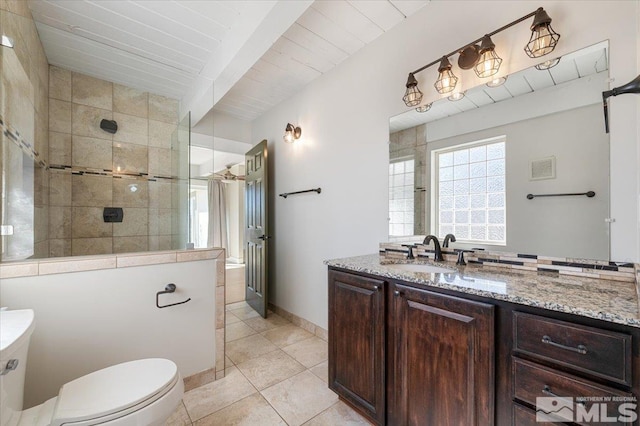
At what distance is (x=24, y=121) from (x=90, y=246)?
1.24 m

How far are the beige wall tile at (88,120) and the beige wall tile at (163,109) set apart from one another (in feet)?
1.33

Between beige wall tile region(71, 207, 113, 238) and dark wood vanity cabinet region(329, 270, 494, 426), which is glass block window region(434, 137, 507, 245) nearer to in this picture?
dark wood vanity cabinet region(329, 270, 494, 426)

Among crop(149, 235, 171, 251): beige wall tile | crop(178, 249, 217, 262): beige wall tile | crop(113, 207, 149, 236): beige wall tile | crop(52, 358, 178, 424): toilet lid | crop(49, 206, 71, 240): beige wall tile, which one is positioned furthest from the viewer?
crop(113, 207, 149, 236): beige wall tile

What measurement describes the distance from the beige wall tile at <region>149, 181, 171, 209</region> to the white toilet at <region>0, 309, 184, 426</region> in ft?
6.06

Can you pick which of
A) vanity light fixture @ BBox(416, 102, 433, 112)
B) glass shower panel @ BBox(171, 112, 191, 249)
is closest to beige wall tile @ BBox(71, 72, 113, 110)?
glass shower panel @ BBox(171, 112, 191, 249)

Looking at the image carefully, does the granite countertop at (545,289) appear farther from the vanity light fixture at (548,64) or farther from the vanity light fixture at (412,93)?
the vanity light fixture at (412,93)

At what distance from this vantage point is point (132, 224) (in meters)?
2.69

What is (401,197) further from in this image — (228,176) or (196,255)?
(228,176)

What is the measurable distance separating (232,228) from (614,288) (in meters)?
6.33

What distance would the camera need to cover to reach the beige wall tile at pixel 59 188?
2.31 metres

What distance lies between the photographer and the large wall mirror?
1171 millimetres

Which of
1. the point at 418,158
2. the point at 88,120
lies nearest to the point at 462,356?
the point at 418,158

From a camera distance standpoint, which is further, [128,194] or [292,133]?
[292,133]

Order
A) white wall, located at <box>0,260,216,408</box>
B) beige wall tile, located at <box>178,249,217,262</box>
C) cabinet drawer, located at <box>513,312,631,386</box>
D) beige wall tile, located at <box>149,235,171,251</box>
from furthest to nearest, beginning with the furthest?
beige wall tile, located at <box>149,235,171,251</box>
beige wall tile, located at <box>178,249,217,262</box>
white wall, located at <box>0,260,216,408</box>
cabinet drawer, located at <box>513,312,631,386</box>
